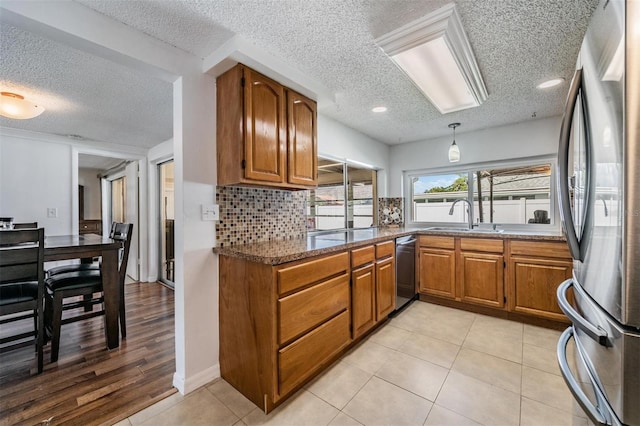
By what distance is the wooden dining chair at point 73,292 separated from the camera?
1996mm

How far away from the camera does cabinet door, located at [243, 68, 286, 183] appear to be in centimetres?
175

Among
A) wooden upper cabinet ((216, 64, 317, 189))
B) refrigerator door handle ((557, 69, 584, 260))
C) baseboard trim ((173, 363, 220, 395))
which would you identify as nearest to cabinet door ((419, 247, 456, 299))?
wooden upper cabinet ((216, 64, 317, 189))

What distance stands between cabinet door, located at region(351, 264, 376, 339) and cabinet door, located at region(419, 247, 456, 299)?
115cm

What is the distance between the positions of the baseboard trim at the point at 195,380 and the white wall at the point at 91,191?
685 cm

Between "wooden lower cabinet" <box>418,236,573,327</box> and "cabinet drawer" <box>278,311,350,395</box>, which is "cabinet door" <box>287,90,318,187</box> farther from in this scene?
"wooden lower cabinet" <box>418,236,573,327</box>

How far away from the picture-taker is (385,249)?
2.56 m

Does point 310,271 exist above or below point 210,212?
below

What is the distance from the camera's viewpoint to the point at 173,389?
1691 millimetres

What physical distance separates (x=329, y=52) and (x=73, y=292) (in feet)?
8.82

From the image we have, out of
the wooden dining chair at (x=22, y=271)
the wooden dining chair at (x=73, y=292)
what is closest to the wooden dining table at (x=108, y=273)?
the wooden dining chair at (x=73, y=292)

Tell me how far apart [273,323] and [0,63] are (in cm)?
259

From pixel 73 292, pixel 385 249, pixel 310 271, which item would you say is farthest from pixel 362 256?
pixel 73 292

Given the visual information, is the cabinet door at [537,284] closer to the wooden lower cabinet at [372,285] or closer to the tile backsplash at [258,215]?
the wooden lower cabinet at [372,285]

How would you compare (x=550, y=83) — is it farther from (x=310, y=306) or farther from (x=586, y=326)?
(x=310, y=306)
